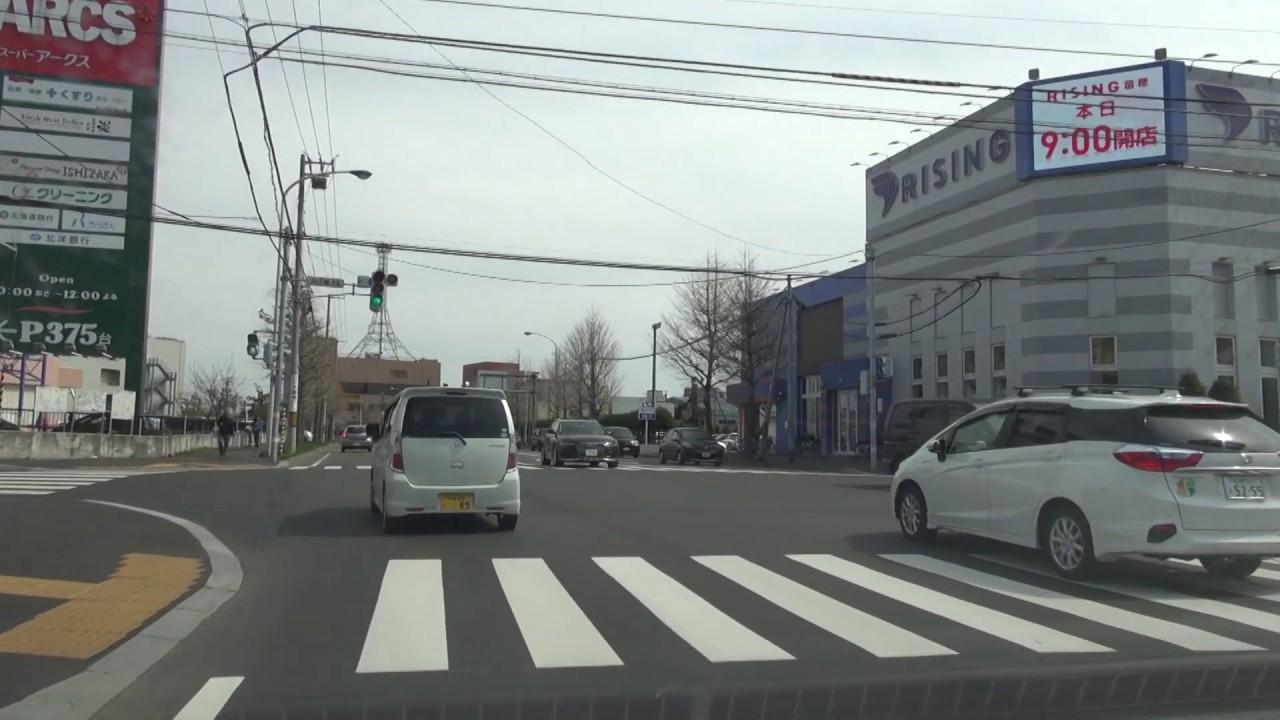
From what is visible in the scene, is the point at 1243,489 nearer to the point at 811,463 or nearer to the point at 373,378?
the point at 811,463

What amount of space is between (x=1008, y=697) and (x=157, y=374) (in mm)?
78146

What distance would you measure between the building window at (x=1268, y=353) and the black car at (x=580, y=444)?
69.6 feet

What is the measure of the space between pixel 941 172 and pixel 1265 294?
11.9m

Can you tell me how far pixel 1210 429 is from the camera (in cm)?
898

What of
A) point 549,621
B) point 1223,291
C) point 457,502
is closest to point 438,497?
point 457,502

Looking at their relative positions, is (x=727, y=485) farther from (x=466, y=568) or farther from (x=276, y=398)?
(x=276, y=398)

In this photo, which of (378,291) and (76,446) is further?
(76,446)

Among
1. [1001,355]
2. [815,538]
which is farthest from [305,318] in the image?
[815,538]

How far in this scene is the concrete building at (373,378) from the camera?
4281 inches

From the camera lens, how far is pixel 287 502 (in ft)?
55.3

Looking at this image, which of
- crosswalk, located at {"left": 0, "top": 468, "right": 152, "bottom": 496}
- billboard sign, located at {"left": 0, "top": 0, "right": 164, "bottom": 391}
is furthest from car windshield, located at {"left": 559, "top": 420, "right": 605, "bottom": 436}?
billboard sign, located at {"left": 0, "top": 0, "right": 164, "bottom": 391}

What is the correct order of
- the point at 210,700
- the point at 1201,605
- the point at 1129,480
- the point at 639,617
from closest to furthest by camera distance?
1. the point at 210,700
2. the point at 639,617
3. the point at 1201,605
4. the point at 1129,480

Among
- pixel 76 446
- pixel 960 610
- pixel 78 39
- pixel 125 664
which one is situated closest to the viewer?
pixel 125 664

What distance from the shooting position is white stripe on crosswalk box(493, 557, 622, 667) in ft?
21.4
